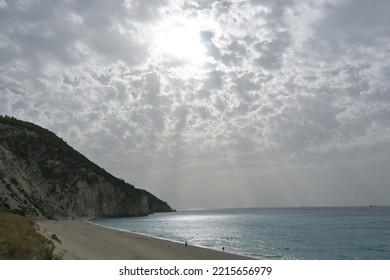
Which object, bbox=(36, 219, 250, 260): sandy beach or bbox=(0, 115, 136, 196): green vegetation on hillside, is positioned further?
bbox=(0, 115, 136, 196): green vegetation on hillside

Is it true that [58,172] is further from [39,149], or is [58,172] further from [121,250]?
[121,250]

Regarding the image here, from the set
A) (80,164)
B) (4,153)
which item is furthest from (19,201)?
(80,164)

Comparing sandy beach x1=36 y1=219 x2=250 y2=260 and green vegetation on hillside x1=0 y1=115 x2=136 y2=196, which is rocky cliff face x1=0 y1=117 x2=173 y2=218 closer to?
green vegetation on hillside x1=0 y1=115 x2=136 y2=196

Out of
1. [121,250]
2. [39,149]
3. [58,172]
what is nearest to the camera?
[121,250]

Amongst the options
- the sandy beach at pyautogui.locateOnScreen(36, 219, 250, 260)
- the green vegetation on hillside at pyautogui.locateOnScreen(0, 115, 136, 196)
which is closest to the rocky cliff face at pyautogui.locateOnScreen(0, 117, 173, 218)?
the green vegetation on hillside at pyautogui.locateOnScreen(0, 115, 136, 196)

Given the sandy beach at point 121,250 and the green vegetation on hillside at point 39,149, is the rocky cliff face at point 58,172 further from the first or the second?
the sandy beach at point 121,250

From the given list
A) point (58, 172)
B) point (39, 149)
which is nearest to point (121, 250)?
point (58, 172)

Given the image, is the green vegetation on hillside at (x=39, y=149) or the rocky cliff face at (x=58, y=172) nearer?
the rocky cliff face at (x=58, y=172)

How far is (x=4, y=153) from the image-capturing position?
76.3 meters

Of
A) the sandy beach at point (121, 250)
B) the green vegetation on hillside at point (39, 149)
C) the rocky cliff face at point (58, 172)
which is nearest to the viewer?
the sandy beach at point (121, 250)

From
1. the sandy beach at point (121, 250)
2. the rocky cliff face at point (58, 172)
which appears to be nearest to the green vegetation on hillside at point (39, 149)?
the rocky cliff face at point (58, 172)

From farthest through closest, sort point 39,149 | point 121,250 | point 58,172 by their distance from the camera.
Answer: point 58,172, point 39,149, point 121,250
